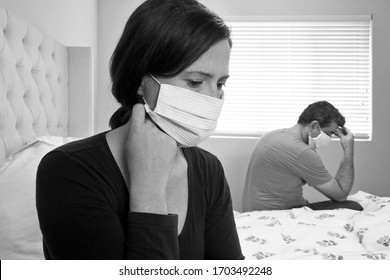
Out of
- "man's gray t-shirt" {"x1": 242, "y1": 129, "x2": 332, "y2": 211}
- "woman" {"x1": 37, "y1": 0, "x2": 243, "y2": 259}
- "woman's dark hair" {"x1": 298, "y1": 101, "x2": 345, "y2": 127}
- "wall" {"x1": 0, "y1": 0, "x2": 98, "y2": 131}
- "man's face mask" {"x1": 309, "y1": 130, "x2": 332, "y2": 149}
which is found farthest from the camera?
"man's face mask" {"x1": 309, "y1": 130, "x2": 332, "y2": 149}

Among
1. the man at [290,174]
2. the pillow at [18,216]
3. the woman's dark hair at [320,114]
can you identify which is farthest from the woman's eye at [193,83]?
the woman's dark hair at [320,114]

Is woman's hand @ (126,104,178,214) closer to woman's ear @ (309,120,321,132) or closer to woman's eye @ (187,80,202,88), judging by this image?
woman's eye @ (187,80,202,88)

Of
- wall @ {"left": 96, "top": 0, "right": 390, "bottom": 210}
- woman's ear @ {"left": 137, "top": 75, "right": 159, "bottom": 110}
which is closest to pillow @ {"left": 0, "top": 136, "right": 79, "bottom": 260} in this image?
woman's ear @ {"left": 137, "top": 75, "right": 159, "bottom": 110}

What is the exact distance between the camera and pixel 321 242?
1326 millimetres

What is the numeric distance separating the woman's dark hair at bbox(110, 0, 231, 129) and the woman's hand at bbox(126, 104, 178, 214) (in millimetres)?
77

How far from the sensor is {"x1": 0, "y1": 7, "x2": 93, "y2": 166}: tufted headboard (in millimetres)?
1259

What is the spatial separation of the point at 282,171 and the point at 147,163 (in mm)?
Result: 1550

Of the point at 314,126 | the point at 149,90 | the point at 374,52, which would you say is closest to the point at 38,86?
the point at 149,90

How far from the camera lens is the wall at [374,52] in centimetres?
253

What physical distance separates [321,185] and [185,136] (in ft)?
5.09

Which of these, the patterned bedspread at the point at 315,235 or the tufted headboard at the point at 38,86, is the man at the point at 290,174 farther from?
the tufted headboard at the point at 38,86

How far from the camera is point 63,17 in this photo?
6.17 ft

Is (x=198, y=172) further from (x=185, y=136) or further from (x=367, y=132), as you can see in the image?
(x=367, y=132)

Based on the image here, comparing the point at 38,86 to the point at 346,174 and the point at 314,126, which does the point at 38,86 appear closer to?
the point at 314,126
